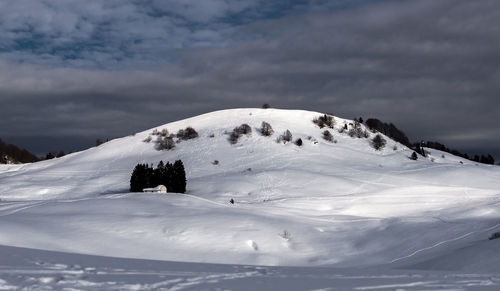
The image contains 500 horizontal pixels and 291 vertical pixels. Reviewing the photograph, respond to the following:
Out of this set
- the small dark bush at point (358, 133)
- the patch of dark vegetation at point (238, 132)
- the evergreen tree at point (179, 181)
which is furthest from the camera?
the small dark bush at point (358, 133)

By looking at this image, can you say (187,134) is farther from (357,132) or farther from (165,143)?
(357,132)

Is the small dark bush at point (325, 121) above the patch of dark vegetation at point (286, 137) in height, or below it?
above

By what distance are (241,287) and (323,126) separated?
64.9 meters

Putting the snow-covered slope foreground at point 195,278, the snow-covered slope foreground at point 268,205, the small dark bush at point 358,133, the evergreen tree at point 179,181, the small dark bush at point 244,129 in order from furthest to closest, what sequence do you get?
1. the small dark bush at point 358,133
2. the small dark bush at point 244,129
3. the evergreen tree at point 179,181
4. the snow-covered slope foreground at point 268,205
5. the snow-covered slope foreground at point 195,278

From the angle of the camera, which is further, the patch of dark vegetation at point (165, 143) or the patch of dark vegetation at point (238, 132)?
the patch of dark vegetation at point (238, 132)

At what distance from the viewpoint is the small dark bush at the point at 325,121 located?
237ft

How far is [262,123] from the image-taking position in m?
68.4

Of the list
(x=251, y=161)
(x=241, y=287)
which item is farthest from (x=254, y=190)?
(x=241, y=287)

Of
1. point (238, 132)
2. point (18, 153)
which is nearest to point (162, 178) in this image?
point (238, 132)

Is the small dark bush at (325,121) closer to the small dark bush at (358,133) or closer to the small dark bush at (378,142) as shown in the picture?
the small dark bush at (358,133)

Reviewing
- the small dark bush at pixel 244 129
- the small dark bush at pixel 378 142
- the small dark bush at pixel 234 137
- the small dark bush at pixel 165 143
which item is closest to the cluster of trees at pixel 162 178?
the small dark bush at pixel 165 143

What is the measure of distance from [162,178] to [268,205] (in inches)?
686

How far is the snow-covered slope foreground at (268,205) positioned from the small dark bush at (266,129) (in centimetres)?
154

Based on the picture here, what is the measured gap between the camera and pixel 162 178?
43.4 metres
